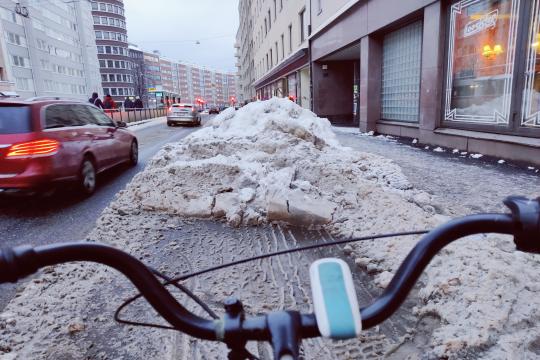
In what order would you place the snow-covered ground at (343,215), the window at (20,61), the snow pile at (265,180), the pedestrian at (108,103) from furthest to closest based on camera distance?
the window at (20,61) < the pedestrian at (108,103) < the snow pile at (265,180) < the snow-covered ground at (343,215)

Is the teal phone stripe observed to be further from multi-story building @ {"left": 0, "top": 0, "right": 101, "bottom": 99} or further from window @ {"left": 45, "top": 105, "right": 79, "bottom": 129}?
multi-story building @ {"left": 0, "top": 0, "right": 101, "bottom": 99}

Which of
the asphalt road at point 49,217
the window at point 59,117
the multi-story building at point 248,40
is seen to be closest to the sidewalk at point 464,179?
the asphalt road at point 49,217

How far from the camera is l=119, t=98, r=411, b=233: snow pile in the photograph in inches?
180

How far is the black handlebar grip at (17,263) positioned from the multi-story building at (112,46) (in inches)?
Result: 4349

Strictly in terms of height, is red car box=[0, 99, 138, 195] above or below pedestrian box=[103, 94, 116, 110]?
below

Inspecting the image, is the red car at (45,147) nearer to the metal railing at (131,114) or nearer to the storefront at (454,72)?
the storefront at (454,72)

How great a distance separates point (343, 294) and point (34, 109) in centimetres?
624

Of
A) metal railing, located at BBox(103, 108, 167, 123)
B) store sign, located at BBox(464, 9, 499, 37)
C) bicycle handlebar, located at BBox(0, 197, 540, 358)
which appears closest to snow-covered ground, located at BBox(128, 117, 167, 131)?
metal railing, located at BBox(103, 108, 167, 123)

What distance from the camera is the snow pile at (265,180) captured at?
457 cm

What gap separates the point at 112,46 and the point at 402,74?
107m

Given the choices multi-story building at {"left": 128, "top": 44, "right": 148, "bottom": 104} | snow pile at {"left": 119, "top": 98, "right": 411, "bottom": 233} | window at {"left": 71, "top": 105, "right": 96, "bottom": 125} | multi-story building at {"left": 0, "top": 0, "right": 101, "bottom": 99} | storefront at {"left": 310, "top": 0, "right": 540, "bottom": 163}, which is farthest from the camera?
multi-story building at {"left": 128, "top": 44, "right": 148, "bottom": 104}

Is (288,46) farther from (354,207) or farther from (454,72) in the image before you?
(354,207)

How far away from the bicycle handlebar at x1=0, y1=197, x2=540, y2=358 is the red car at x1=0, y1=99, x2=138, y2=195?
5.22m

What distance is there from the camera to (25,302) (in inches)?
113
